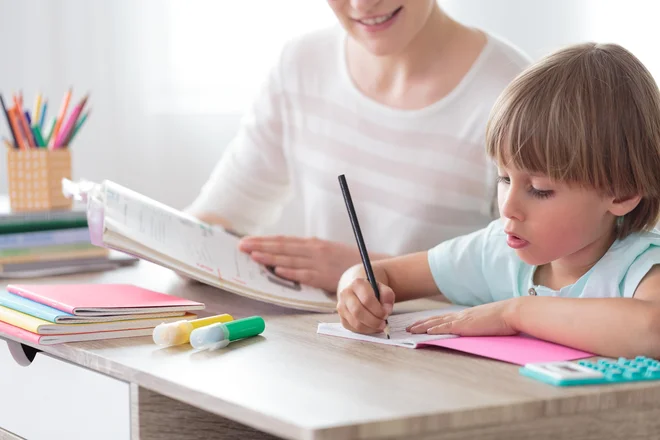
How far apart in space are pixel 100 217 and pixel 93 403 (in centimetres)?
29

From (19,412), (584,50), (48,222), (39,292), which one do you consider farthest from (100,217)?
(584,50)

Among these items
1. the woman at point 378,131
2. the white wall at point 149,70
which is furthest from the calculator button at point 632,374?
the white wall at point 149,70

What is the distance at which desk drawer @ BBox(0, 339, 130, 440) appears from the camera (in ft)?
2.93

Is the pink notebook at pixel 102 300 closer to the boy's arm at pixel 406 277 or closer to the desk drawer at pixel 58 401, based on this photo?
the desk drawer at pixel 58 401

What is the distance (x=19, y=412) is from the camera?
1.05 metres

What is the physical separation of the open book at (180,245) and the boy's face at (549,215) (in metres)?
0.28

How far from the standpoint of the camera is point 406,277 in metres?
1.22

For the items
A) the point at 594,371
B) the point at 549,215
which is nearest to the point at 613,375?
the point at 594,371

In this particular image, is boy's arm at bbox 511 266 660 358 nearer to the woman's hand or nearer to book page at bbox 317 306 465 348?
book page at bbox 317 306 465 348

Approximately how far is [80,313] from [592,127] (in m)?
0.55

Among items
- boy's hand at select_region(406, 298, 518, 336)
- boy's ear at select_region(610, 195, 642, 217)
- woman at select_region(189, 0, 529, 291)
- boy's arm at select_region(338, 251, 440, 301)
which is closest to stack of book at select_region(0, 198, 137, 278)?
woman at select_region(189, 0, 529, 291)

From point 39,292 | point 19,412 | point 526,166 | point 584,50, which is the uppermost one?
point 584,50

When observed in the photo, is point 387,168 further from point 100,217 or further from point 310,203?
point 100,217

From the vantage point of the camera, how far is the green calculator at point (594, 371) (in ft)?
2.58
